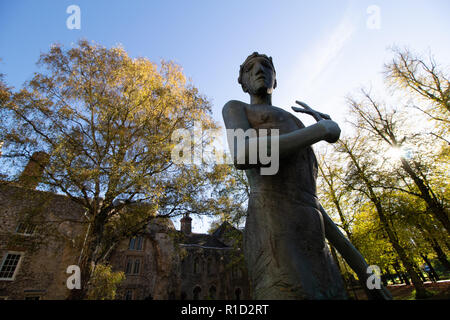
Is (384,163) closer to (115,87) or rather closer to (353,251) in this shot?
(353,251)

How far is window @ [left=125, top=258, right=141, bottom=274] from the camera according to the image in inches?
1049

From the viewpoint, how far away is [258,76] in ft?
7.82

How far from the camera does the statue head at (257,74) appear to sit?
237cm

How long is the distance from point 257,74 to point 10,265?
2555 cm

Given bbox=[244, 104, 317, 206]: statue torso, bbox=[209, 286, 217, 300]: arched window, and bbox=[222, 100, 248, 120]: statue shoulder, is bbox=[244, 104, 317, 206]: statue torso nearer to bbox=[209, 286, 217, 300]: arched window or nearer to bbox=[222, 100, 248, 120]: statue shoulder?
bbox=[222, 100, 248, 120]: statue shoulder

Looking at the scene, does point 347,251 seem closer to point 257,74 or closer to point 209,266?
point 257,74

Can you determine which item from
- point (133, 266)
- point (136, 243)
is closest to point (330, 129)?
point (133, 266)

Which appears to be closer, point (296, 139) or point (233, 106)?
point (296, 139)

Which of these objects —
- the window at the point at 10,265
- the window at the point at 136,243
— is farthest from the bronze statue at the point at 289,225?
the window at the point at 136,243

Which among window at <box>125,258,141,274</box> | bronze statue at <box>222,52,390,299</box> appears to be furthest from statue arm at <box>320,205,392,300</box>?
window at <box>125,258,141,274</box>

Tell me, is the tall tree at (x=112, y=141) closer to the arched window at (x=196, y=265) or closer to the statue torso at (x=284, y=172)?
the statue torso at (x=284, y=172)

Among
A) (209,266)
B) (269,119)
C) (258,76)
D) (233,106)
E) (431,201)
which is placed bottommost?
(269,119)
